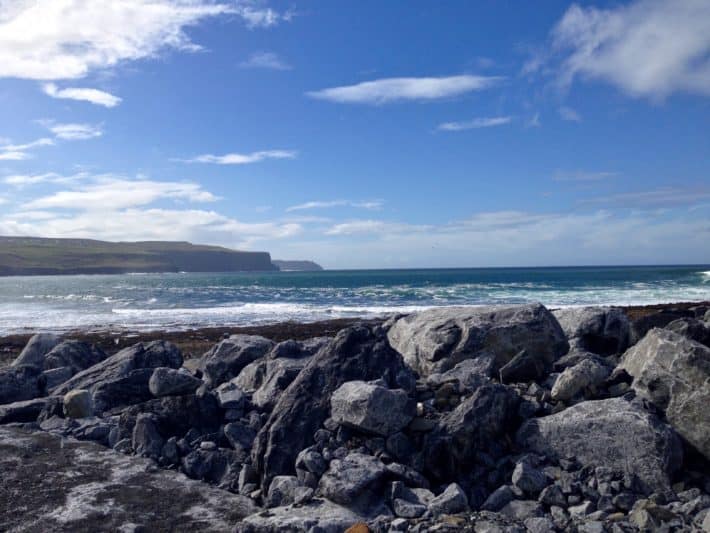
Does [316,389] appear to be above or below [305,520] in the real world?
above

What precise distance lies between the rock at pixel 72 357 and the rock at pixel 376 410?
30.1 feet

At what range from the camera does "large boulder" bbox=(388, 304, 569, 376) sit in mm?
9992

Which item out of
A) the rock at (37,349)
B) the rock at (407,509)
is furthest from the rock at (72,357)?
the rock at (407,509)

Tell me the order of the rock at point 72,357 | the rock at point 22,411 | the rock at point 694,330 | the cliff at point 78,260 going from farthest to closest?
the cliff at point 78,260, the rock at point 72,357, the rock at point 22,411, the rock at point 694,330

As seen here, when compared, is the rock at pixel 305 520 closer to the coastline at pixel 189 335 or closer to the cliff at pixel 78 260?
the coastline at pixel 189 335

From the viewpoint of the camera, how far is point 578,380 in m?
7.86

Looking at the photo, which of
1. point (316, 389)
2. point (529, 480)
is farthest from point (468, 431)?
point (316, 389)

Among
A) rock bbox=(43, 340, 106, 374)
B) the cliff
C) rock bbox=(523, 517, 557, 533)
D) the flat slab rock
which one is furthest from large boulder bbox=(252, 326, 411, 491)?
the cliff

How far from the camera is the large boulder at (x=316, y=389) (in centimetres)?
730

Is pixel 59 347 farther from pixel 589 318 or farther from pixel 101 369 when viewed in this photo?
pixel 589 318

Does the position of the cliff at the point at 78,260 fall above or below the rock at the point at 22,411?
above

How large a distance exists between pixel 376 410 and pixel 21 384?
364 inches

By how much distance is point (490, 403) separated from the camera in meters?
7.27

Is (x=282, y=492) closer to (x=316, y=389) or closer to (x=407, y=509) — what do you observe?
(x=407, y=509)
